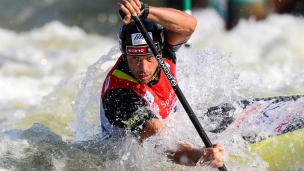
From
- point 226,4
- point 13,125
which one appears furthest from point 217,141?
point 226,4

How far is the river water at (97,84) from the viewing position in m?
3.60

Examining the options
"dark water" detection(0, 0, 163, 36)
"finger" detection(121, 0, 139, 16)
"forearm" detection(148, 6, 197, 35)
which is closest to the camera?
"finger" detection(121, 0, 139, 16)

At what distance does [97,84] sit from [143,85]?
1.56m

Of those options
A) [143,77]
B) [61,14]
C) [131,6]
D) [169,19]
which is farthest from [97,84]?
[61,14]

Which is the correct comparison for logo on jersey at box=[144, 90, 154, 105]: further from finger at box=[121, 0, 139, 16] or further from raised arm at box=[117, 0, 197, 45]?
finger at box=[121, 0, 139, 16]

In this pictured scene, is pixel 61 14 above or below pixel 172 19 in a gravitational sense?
below

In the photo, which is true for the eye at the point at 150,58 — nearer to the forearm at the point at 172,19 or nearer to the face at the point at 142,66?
the face at the point at 142,66

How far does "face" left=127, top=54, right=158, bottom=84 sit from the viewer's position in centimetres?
340

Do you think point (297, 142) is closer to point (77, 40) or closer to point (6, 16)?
point (77, 40)

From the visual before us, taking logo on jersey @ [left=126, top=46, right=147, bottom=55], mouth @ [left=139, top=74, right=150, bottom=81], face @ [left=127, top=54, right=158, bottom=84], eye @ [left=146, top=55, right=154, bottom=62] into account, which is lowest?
mouth @ [left=139, top=74, right=150, bottom=81]

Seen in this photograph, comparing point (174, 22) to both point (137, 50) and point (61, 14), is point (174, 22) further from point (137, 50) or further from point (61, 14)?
point (61, 14)

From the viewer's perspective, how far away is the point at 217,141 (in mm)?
3551

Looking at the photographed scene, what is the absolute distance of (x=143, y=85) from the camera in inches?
140

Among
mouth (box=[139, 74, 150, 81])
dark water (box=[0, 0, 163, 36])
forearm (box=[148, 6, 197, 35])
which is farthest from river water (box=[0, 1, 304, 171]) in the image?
forearm (box=[148, 6, 197, 35])
